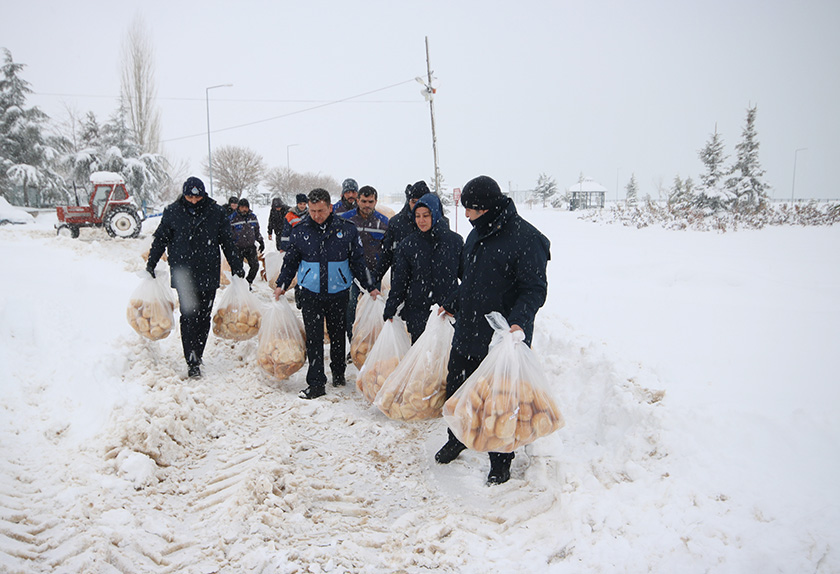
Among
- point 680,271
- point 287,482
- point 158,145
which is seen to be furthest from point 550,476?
point 158,145

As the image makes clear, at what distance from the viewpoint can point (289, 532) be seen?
2.55m

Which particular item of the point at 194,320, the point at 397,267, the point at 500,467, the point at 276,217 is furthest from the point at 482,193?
the point at 276,217

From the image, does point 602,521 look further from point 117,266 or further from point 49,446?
point 117,266

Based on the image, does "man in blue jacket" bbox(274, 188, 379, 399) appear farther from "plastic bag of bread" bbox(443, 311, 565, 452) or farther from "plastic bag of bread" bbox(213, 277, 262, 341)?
"plastic bag of bread" bbox(443, 311, 565, 452)

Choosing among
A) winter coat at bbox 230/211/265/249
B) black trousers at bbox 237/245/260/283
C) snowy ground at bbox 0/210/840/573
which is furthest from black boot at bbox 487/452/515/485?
winter coat at bbox 230/211/265/249

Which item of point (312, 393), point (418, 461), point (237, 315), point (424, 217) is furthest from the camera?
point (237, 315)

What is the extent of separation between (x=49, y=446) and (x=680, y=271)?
778cm

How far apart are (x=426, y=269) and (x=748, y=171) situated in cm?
2602

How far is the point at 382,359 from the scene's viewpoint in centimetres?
390

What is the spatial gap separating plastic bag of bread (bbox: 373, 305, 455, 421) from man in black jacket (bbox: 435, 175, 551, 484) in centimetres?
32

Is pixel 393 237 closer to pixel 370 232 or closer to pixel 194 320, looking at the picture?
pixel 370 232

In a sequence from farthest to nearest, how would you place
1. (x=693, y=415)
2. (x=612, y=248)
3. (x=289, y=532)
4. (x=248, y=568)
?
(x=612, y=248)
(x=693, y=415)
(x=289, y=532)
(x=248, y=568)

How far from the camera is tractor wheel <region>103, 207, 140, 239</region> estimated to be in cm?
1512

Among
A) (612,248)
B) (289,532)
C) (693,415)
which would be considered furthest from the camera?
(612,248)
